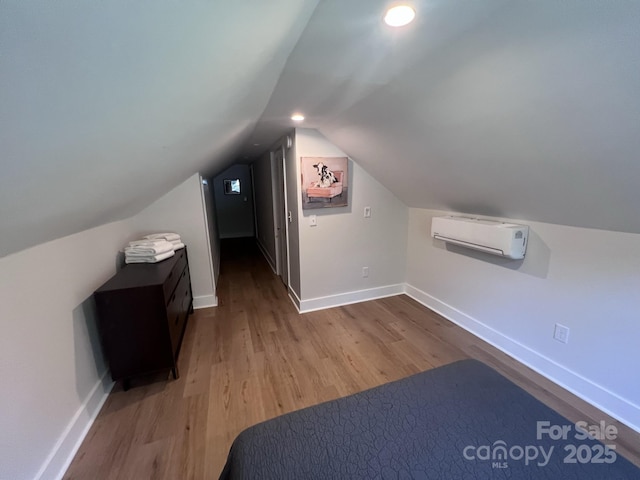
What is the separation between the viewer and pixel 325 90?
171cm

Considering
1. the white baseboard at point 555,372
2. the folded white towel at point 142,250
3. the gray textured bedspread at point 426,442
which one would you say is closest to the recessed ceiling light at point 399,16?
the gray textured bedspread at point 426,442

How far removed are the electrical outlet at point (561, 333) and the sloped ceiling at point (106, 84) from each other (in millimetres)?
2515

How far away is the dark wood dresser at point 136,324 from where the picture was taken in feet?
5.90

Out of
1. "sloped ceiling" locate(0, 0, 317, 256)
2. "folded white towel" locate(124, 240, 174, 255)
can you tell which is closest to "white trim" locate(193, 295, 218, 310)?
"folded white towel" locate(124, 240, 174, 255)

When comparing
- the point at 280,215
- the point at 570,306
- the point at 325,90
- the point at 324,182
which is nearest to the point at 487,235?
the point at 570,306

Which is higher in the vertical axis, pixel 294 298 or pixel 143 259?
pixel 143 259

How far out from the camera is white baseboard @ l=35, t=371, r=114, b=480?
4.43 feet

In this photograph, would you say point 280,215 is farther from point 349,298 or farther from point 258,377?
point 258,377

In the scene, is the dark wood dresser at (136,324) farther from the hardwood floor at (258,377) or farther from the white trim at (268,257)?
the white trim at (268,257)

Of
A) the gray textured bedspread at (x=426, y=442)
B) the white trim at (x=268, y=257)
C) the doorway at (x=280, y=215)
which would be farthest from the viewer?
the white trim at (x=268, y=257)

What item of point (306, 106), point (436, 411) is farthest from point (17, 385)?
point (306, 106)

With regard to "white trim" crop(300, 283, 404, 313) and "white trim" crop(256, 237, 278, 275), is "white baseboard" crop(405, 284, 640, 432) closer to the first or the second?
"white trim" crop(300, 283, 404, 313)

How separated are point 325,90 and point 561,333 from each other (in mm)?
2384

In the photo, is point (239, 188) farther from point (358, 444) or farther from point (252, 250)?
point (358, 444)
